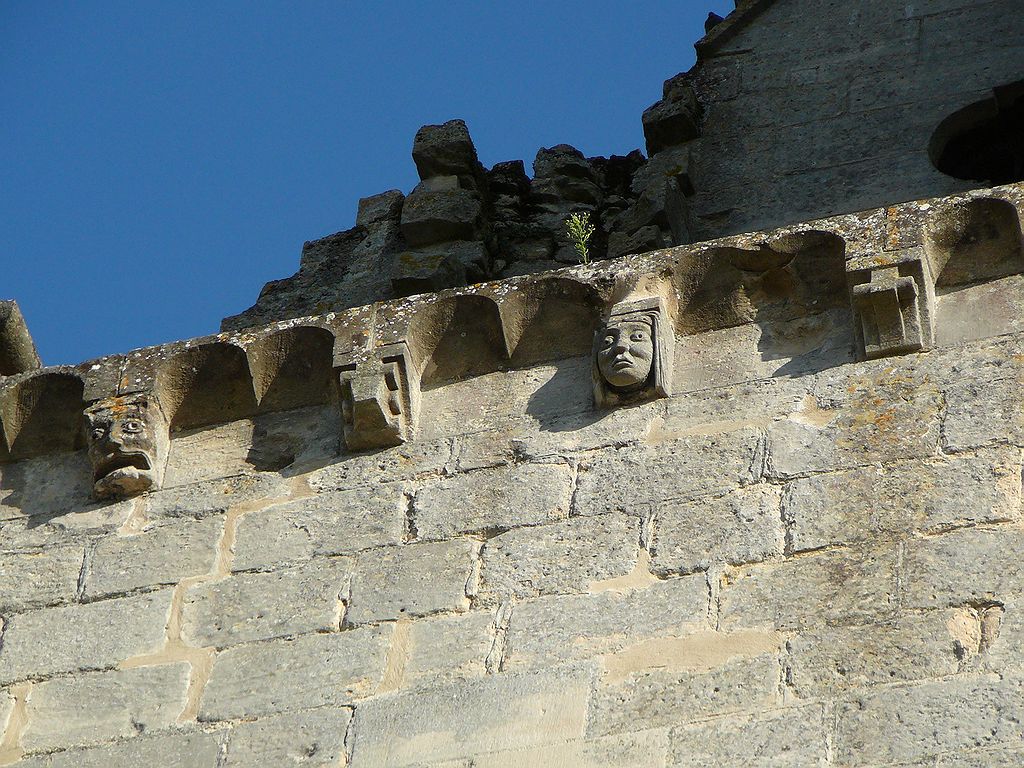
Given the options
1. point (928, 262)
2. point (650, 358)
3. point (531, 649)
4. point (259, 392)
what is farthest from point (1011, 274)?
point (259, 392)

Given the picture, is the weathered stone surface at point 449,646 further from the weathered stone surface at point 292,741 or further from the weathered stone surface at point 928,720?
the weathered stone surface at point 928,720

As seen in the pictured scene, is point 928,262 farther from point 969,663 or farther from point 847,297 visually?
point 969,663

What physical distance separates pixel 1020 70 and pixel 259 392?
3644mm

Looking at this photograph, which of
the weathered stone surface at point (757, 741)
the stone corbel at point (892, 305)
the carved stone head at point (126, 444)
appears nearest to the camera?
the weathered stone surface at point (757, 741)

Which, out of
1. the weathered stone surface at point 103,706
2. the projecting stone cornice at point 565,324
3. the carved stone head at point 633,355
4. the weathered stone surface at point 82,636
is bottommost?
the weathered stone surface at point 103,706

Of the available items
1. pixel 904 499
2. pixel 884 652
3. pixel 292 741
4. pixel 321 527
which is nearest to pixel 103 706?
pixel 292 741

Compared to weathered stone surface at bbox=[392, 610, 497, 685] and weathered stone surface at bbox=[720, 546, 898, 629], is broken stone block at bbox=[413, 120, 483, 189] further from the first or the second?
weathered stone surface at bbox=[720, 546, 898, 629]

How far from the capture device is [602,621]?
5887mm

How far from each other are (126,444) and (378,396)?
2.90ft

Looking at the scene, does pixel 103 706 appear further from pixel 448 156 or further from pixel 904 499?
pixel 448 156

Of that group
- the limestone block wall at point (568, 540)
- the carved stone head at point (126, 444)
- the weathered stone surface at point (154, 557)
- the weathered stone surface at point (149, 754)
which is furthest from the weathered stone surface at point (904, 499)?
the carved stone head at point (126, 444)

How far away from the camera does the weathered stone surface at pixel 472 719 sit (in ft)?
18.5

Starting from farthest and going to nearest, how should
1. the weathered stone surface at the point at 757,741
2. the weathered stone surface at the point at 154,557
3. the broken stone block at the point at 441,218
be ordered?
the broken stone block at the point at 441,218 → the weathered stone surface at the point at 154,557 → the weathered stone surface at the point at 757,741

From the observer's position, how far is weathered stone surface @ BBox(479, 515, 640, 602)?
19.8 feet
